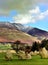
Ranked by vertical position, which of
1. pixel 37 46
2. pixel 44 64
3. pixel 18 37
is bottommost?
pixel 44 64

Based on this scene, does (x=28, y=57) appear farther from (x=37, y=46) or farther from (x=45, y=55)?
(x=37, y=46)

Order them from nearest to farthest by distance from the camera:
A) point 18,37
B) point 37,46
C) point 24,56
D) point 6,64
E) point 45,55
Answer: point 6,64
point 24,56
point 45,55
point 37,46
point 18,37

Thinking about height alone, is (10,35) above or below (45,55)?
above

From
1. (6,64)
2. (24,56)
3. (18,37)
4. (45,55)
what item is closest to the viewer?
(6,64)

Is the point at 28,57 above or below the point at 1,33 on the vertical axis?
below

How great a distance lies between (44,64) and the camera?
24.2 metres

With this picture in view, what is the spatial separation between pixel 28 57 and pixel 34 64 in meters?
5.41

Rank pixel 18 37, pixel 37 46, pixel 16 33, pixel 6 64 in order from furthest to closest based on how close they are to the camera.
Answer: pixel 16 33 < pixel 18 37 < pixel 37 46 < pixel 6 64

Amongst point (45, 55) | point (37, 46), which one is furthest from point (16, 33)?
point (45, 55)

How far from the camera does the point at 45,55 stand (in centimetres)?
3294

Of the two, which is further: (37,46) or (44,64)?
(37,46)

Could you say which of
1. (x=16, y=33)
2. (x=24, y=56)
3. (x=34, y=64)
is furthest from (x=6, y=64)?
(x=16, y=33)

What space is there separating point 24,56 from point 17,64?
18.8ft

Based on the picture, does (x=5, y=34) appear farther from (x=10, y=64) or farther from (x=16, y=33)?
(x=10, y=64)
